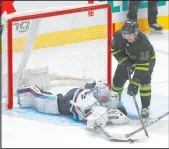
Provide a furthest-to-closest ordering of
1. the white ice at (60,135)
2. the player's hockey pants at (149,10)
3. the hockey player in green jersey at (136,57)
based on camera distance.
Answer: the player's hockey pants at (149,10), the hockey player in green jersey at (136,57), the white ice at (60,135)

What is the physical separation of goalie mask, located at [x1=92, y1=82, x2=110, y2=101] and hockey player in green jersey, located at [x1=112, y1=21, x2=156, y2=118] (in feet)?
0.46

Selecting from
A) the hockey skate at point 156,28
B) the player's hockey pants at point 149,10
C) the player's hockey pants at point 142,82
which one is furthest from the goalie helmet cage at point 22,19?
the hockey skate at point 156,28

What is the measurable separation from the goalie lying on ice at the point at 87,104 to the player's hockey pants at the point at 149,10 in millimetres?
2378

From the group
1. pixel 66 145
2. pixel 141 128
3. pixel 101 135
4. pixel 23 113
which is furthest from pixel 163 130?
pixel 23 113

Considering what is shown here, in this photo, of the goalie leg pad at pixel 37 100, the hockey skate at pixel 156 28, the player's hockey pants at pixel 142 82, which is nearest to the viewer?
the player's hockey pants at pixel 142 82

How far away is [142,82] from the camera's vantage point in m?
4.03

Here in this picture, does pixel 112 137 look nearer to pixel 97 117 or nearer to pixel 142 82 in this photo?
pixel 97 117

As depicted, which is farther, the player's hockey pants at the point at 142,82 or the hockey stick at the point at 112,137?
the player's hockey pants at the point at 142,82

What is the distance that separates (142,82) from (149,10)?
2690 mm

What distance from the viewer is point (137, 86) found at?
3.94m

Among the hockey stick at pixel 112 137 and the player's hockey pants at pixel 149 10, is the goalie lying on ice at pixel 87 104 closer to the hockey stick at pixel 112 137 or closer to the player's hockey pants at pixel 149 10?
the hockey stick at pixel 112 137

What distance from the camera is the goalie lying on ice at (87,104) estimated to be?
3.81 metres

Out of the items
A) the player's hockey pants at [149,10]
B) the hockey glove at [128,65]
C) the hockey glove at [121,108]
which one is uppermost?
the player's hockey pants at [149,10]

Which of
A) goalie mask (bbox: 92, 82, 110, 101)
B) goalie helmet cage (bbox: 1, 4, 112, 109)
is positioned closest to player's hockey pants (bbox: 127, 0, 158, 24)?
goalie helmet cage (bbox: 1, 4, 112, 109)
